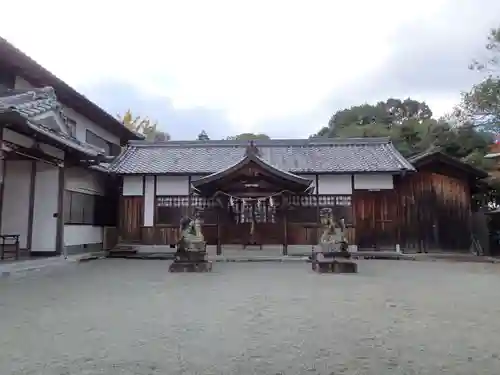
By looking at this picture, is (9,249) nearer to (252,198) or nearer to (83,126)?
(83,126)

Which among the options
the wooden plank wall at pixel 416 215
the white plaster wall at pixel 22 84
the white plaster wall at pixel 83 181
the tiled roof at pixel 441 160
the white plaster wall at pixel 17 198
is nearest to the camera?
the white plaster wall at pixel 17 198

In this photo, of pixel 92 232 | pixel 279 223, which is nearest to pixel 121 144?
pixel 92 232

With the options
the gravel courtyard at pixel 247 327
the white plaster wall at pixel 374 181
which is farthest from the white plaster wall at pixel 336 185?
the gravel courtyard at pixel 247 327

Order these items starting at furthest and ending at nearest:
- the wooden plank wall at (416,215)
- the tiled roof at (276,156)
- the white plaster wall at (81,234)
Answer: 1. the tiled roof at (276,156)
2. the wooden plank wall at (416,215)
3. the white plaster wall at (81,234)

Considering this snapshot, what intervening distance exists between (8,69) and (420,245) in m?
15.7

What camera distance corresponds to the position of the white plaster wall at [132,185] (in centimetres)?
1867

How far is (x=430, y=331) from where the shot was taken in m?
5.23

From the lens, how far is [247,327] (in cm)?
540

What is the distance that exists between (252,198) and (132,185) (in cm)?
518

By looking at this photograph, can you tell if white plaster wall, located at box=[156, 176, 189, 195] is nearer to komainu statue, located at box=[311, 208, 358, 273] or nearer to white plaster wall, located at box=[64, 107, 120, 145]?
white plaster wall, located at box=[64, 107, 120, 145]

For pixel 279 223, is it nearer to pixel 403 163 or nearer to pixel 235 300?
pixel 403 163

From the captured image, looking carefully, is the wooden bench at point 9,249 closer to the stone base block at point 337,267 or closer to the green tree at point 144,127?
the stone base block at point 337,267

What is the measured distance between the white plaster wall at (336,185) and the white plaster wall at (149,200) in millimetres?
6769

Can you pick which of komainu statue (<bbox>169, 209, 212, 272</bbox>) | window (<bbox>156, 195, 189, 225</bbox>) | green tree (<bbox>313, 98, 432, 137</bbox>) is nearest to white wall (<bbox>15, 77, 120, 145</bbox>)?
window (<bbox>156, 195, 189, 225</bbox>)
